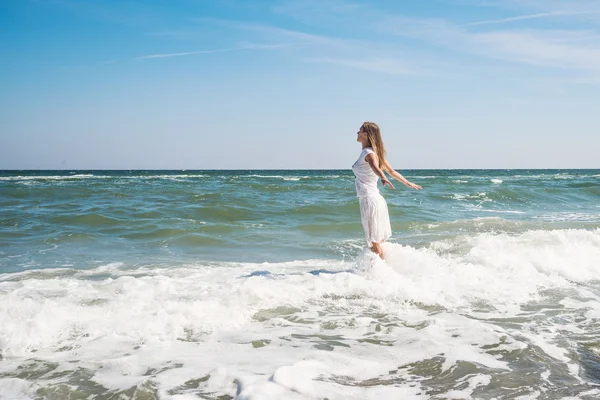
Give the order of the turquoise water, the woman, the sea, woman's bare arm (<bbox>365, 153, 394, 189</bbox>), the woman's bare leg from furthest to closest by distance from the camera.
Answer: the turquoise water → the woman's bare leg → the woman → woman's bare arm (<bbox>365, 153, 394, 189</bbox>) → the sea

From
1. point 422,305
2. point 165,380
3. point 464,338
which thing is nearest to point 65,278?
point 165,380

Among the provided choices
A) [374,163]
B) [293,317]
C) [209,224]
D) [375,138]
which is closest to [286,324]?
[293,317]

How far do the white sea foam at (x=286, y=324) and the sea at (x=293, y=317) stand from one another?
2 cm

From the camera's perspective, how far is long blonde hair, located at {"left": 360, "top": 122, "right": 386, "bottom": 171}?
6.53 meters

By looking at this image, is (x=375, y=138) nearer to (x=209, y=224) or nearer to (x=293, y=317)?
(x=293, y=317)

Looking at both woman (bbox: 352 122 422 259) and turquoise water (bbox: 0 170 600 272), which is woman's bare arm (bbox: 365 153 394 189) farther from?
turquoise water (bbox: 0 170 600 272)

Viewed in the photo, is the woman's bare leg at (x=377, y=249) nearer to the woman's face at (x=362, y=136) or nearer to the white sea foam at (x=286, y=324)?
the white sea foam at (x=286, y=324)

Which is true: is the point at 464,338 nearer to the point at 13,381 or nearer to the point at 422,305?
the point at 422,305

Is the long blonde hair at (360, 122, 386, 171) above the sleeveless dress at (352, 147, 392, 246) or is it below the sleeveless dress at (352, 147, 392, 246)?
above

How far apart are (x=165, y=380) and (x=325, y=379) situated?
1.09m

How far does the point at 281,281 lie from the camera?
20.2 feet

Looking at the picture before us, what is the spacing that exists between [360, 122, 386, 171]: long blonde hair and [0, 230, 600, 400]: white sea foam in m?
1.23

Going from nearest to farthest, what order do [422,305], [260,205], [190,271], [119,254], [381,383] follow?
1. [381,383]
2. [422,305]
3. [190,271]
4. [119,254]
5. [260,205]

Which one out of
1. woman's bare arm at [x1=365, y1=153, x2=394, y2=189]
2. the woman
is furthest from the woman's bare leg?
woman's bare arm at [x1=365, y1=153, x2=394, y2=189]
